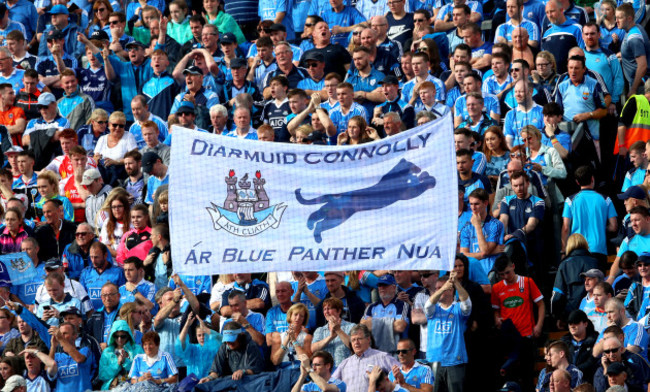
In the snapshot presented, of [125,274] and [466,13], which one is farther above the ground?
[466,13]

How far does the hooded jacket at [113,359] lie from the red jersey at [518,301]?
3.73 metres

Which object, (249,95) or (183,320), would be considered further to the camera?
(249,95)

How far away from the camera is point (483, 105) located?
65.5ft

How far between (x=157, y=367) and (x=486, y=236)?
3731 mm

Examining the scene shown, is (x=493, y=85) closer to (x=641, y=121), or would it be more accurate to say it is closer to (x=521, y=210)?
(x=641, y=121)

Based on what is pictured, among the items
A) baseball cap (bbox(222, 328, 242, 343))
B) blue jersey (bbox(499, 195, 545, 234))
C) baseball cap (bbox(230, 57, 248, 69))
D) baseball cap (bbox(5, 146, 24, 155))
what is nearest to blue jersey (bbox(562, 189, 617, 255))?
blue jersey (bbox(499, 195, 545, 234))

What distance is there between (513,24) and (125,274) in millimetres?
6167

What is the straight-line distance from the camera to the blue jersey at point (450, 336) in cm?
1681

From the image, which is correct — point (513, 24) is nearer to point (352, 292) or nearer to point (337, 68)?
point (337, 68)

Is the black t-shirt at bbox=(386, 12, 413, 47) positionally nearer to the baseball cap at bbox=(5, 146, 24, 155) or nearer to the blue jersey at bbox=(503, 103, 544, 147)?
the blue jersey at bbox=(503, 103, 544, 147)

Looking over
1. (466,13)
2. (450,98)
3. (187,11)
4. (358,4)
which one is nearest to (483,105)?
(450,98)

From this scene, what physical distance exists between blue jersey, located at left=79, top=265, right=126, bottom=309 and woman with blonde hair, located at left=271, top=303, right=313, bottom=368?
2.58m

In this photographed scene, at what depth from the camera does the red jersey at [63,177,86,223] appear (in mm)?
20562

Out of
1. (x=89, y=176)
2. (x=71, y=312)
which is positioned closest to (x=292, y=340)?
(x=71, y=312)
